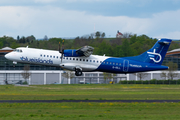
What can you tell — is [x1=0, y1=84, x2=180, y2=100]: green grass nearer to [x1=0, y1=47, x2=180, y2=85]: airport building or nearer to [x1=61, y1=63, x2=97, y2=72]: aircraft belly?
[x1=61, y1=63, x2=97, y2=72]: aircraft belly

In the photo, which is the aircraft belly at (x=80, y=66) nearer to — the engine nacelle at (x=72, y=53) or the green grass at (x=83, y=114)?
the engine nacelle at (x=72, y=53)

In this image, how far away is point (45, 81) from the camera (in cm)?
9050

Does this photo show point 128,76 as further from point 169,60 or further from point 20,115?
point 20,115

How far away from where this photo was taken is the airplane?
37938 millimetres

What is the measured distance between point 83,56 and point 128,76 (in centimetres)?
5804

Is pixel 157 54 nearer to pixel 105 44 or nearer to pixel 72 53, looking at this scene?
pixel 72 53

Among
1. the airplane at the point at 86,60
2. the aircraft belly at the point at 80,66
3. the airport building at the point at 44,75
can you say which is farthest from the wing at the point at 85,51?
the airport building at the point at 44,75

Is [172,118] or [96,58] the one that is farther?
[96,58]

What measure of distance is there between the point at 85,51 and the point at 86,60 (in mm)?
1852

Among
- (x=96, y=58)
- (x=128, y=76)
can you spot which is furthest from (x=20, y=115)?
(x=128, y=76)

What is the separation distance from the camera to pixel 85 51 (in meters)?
37.7

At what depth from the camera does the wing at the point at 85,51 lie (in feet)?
122

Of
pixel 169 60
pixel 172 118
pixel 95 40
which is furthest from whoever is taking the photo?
pixel 95 40

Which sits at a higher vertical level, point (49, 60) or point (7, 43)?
point (7, 43)
